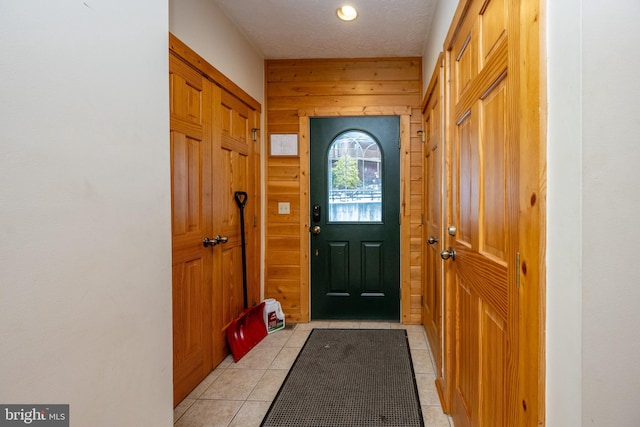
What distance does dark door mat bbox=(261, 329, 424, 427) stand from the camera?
1803 mm

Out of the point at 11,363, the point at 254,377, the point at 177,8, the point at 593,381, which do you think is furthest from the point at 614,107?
the point at 254,377

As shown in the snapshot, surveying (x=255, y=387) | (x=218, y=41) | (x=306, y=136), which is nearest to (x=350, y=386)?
(x=255, y=387)

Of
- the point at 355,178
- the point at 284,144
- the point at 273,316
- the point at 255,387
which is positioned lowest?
the point at 255,387

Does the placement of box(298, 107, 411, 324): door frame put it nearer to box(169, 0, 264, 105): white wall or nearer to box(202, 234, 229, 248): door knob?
box(169, 0, 264, 105): white wall

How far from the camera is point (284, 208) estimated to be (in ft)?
11.0

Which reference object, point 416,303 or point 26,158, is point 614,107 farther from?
point 416,303

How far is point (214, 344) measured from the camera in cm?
239

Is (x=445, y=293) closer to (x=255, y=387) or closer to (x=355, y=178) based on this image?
(x=255, y=387)

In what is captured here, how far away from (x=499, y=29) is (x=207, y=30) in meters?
1.90

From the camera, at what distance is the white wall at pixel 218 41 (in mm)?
1985

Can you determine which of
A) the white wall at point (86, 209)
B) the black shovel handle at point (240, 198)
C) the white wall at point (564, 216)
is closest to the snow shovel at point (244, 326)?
the black shovel handle at point (240, 198)

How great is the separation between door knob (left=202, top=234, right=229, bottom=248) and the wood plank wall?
0.94m

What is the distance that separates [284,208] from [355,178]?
2.45 feet

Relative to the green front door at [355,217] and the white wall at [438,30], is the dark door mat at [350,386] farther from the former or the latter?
the white wall at [438,30]
